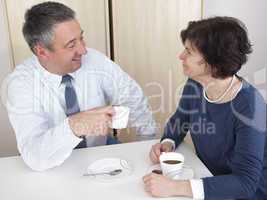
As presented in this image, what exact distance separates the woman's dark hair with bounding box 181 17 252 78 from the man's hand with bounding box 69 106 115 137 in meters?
0.41

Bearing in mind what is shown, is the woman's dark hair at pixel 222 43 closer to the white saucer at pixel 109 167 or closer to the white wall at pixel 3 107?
the white saucer at pixel 109 167

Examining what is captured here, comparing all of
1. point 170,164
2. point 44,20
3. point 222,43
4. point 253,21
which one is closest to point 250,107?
point 222,43

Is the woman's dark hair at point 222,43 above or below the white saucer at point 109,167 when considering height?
above

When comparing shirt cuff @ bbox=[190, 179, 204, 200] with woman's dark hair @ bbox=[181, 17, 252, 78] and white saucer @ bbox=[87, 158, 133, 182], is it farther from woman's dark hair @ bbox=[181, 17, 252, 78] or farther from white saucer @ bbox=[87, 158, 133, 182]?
woman's dark hair @ bbox=[181, 17, 252, 78]

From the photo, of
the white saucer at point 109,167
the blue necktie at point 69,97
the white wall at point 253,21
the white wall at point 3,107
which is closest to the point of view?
the white saucer at point 109,167

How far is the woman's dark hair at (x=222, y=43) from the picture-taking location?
1.29 m

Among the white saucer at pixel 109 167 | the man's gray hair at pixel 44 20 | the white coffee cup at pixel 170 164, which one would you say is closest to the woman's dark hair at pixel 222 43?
the white coffee cup at pixel 170 164

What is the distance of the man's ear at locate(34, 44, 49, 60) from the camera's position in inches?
63.4

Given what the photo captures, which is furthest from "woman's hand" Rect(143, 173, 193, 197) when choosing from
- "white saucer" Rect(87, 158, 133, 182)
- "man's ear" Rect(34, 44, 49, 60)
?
"man's ear" Rect(34, 44, 49, 60)

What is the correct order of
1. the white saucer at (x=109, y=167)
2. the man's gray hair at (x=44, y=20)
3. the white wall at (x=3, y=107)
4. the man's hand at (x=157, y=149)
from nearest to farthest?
the white saucer at (x=109, y=167) → the man's hand at (x=157, y=149) → the man's gray hair at (x=44, y=20) → the white wall at (x=3, y=107)

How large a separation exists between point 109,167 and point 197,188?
1.15 feet

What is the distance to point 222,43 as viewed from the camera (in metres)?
1.29

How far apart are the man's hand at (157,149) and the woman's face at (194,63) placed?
1.02 ft

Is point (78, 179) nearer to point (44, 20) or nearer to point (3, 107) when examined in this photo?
point (44, 20)
